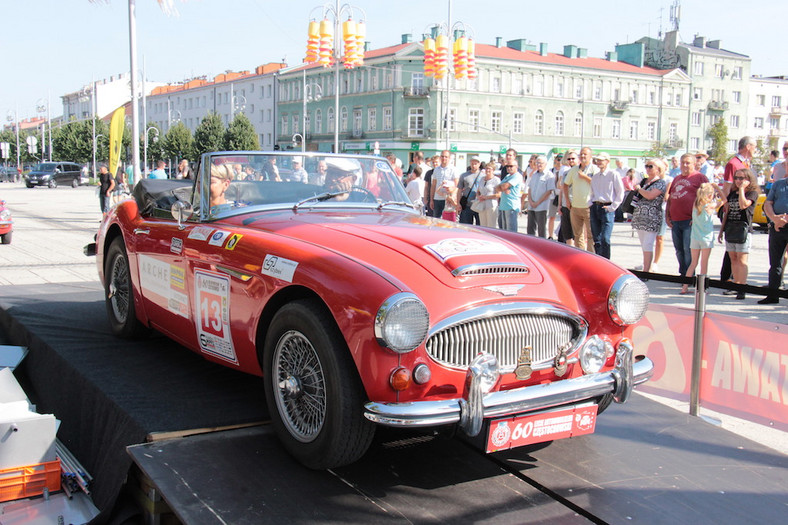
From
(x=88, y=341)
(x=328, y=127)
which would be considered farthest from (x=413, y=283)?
(x=328, y=127)

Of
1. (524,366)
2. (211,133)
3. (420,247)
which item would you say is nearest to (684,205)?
(420,247)

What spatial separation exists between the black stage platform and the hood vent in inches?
35.5

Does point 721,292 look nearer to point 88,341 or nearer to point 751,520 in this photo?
point 751,520

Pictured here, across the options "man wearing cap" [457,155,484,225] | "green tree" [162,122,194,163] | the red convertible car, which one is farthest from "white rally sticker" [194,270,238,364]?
"green tree" [162,122,194,163]

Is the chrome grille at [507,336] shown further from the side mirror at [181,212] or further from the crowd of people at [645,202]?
Answer: the crowd of people at [645,202]

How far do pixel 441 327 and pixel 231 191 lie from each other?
2.06 meters

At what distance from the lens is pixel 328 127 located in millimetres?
73688

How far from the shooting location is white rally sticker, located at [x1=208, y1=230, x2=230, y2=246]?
13.2 feet

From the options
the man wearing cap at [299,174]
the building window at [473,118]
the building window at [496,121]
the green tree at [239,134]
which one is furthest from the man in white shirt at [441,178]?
the building window at [496,121]

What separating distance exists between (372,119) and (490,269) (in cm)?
6646

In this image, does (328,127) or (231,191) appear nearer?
(231,191)

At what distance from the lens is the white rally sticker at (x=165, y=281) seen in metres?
4.38

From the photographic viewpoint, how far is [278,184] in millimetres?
→ 4547

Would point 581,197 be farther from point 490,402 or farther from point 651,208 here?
point 490,402
